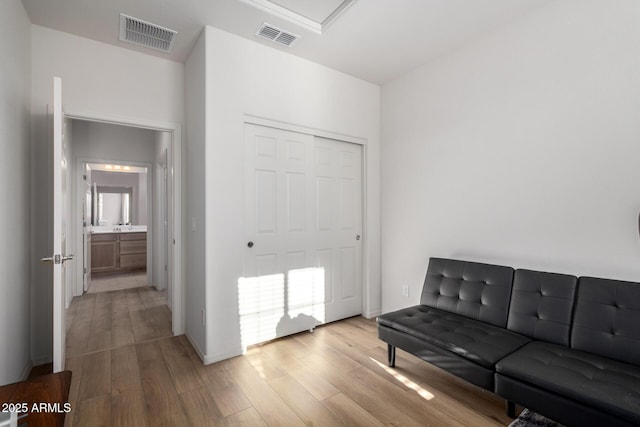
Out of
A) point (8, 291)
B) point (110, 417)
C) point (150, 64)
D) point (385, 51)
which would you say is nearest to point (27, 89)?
point (150, 64)

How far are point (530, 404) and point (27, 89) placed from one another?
399 cm

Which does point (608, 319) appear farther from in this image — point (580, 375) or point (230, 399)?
point (230, 399)

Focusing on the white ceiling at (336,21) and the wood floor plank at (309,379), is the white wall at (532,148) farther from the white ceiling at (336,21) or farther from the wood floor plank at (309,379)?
the wood floor plank at (309,379)

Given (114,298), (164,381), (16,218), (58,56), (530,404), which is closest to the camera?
(530,404)

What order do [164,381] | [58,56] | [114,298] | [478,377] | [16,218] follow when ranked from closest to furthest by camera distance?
[478,377]
[16,218]
[164,381]
[58,56]
[114,298]

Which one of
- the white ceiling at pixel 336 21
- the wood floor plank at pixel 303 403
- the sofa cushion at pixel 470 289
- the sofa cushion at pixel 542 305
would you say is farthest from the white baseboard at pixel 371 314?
the white ceiling at pixel 336 21

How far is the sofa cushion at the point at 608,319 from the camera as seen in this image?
1746 mm

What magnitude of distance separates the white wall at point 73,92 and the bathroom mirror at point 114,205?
5204mm

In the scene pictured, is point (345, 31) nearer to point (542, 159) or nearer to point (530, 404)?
point (542, 159)

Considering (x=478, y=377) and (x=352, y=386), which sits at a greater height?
(x=478, y=377)

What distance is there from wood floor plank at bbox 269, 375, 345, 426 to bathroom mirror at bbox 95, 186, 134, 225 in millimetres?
6732

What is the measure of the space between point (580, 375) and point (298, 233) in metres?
2.29

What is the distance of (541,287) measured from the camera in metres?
2.16

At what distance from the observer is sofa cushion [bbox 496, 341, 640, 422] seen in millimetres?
1378
